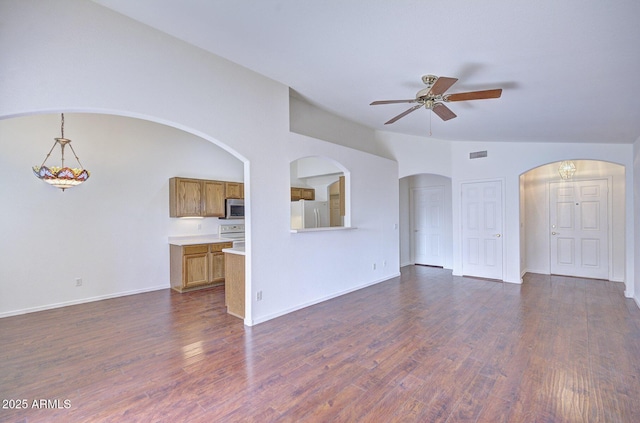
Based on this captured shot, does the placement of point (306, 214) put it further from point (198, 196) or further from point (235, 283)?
point (235, 283)

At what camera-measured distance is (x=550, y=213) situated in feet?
20.6

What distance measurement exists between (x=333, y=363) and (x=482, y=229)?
4.64 metres

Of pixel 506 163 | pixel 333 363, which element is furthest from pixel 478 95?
pixel 506 163

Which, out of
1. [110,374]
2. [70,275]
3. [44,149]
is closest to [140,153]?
[44,149]

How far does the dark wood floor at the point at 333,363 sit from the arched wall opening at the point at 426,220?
2905 millimetres

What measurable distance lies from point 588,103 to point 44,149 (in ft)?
22.2

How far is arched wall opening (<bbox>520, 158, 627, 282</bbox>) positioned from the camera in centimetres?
562

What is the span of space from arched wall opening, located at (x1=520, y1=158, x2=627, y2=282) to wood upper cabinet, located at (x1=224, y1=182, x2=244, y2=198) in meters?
5.66

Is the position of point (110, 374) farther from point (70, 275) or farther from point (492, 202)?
point (492, 202)

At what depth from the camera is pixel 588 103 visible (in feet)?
9.59

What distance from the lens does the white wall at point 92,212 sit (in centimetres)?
406

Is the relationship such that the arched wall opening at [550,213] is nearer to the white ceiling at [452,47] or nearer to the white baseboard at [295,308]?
the white ceiling at [452,47]

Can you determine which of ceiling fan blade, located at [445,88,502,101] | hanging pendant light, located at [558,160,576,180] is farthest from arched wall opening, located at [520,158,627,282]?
ceiling fan blade, located at [445,88,502,101]

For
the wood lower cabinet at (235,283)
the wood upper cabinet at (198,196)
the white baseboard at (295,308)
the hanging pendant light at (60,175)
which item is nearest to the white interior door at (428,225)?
the white baseboard at (295,308)
